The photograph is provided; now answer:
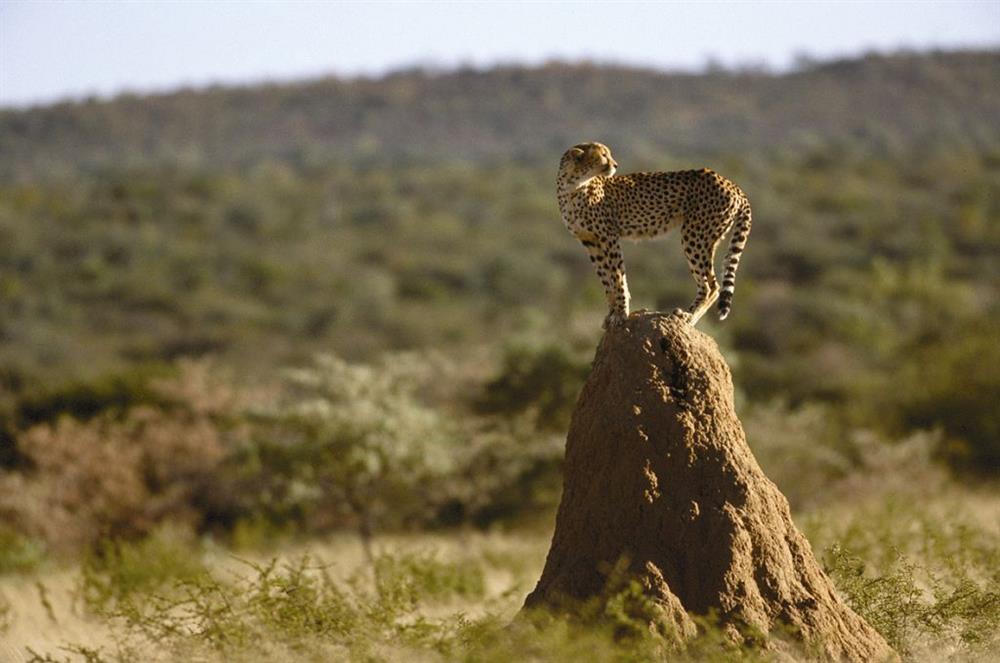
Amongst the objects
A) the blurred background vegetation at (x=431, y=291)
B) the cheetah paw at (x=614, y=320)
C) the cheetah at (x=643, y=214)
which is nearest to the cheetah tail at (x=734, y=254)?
the cheetah at (x=643, y=214)

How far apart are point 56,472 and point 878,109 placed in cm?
5784

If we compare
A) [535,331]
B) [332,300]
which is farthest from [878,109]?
[535,331]

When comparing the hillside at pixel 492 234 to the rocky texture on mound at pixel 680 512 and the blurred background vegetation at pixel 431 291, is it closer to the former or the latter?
the blurred background vegetation at pixel 431 291

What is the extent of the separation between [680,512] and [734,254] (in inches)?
65.7

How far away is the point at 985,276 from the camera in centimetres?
3616

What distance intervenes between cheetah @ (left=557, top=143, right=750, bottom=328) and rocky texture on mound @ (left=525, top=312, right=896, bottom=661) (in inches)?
10.6

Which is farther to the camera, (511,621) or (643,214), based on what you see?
(643,214)

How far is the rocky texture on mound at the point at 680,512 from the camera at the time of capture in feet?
25.9

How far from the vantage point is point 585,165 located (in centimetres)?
839

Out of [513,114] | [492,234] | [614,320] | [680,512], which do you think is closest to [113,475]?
[614,320]

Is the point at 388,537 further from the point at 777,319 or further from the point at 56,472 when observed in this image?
the point at 777,319

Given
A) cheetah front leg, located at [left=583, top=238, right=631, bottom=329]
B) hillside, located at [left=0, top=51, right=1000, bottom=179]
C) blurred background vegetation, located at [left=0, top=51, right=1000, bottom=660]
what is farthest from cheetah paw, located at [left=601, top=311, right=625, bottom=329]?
hillside, located at [left=0, top=51, right=1000, bottom=179]

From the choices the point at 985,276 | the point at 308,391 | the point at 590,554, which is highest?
the point at 985,276

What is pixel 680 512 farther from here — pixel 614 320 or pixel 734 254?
pixel 734 254
